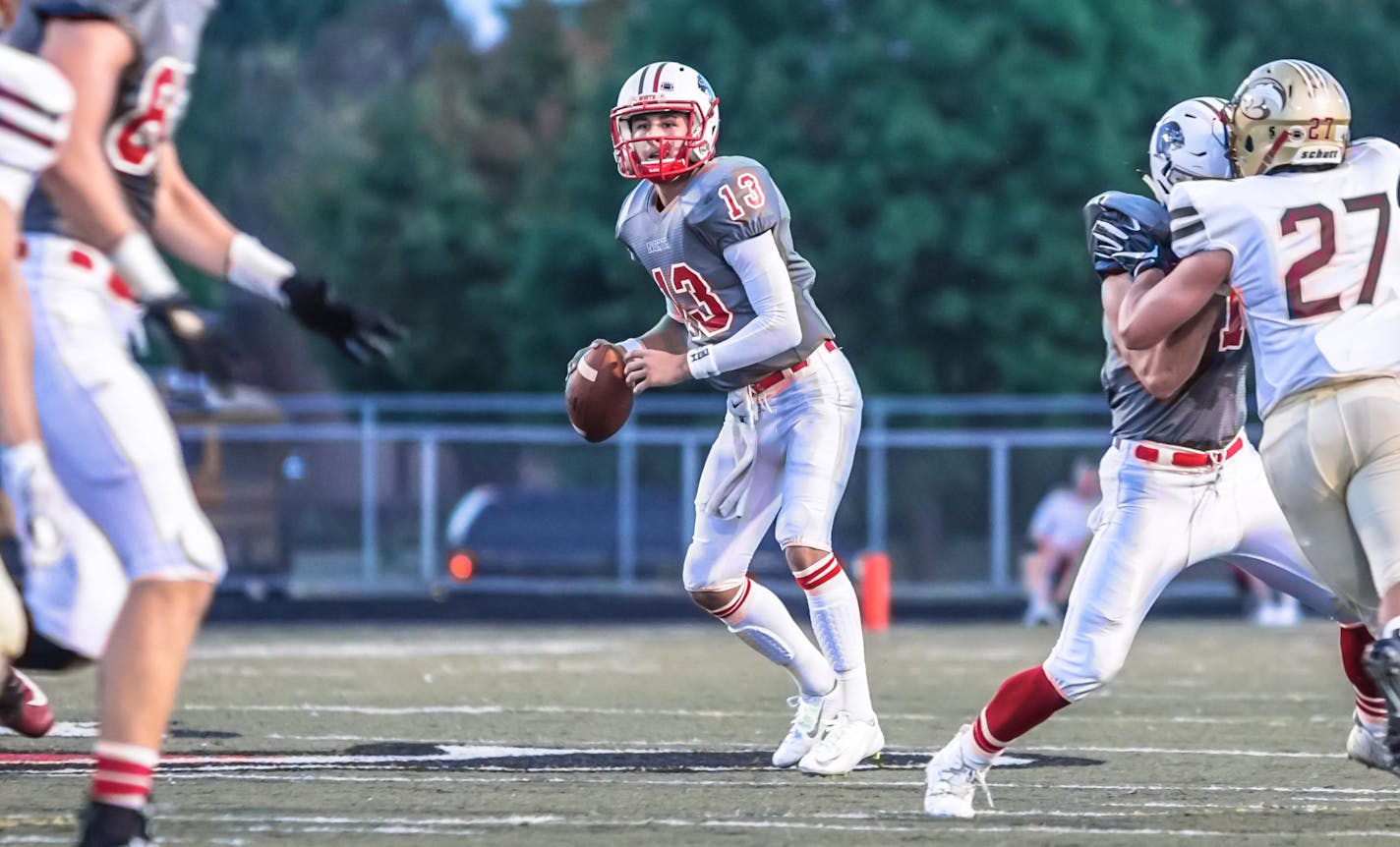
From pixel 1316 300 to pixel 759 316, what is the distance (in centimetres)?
206

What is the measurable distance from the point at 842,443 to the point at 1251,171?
6.48 ft

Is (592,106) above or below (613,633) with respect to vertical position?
above

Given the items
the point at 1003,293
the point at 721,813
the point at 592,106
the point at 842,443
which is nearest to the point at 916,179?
the point at 1003,293

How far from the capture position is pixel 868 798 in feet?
20.7

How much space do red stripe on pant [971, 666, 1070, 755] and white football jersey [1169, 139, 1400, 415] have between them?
Answer: 0.95 meters

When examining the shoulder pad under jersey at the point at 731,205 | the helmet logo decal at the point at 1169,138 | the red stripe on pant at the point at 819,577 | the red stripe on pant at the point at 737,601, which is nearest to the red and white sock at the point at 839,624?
the red stripe on pant at the point at 819,577

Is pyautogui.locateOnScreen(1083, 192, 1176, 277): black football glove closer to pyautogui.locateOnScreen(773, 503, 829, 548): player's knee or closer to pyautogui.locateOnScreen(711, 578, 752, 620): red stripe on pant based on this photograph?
pyautogui.locateOnScreen(773, 503, 829, 548): player's knee

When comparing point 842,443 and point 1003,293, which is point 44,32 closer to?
point 842,443

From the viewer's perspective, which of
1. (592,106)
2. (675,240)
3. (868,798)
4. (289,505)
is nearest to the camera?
(868,798)

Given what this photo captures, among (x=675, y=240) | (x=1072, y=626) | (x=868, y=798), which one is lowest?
(x=868, y=798)

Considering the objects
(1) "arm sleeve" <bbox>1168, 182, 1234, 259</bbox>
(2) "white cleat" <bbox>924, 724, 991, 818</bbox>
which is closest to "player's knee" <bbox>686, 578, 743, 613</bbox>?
(2) "white cleat" <bbox>924, 724, 991, 818</bbox>

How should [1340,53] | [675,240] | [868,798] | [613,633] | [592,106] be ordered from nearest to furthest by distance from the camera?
1. [868,798]
2. [675,240]
3. [613,633]
4. [592,106]
5. [1340,53]

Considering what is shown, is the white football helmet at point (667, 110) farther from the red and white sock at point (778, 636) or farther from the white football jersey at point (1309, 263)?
the white football jersey at point (1309, 263)

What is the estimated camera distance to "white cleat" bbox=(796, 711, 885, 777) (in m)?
6.98
